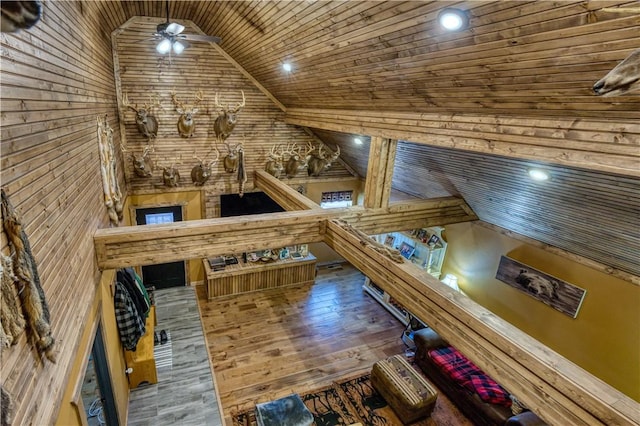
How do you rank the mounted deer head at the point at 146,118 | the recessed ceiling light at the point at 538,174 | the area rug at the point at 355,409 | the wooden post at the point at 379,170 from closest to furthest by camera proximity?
the recessed ceiling light at the point at 538,174 → the area rug at the point at 355,409 → the wooden post at the point at 379,170 → the mounted deer head at the point at 146,118

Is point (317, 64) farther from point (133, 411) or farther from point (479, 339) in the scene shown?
point (133, 411)

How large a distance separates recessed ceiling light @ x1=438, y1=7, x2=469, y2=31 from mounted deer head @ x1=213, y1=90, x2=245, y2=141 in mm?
5553

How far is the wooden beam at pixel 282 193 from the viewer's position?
6.13 metres

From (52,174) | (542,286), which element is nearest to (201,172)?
(52,174)

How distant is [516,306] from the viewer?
19.5 ft

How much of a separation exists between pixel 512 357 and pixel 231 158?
667cm

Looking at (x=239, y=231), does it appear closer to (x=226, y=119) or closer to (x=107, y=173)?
(x=107, y=173)

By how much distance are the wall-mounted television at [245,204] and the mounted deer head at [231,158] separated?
2.49 feet

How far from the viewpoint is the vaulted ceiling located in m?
2.31

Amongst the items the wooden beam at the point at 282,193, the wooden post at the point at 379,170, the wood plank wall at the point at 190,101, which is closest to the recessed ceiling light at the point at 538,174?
the wooden post at the point at 379,170

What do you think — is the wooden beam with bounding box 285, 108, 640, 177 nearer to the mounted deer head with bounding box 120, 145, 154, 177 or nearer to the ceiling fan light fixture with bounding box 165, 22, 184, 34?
the ceiling fan light fixture with bounding box 165, 22, 184, 34

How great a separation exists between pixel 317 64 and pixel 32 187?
3744 millimetres

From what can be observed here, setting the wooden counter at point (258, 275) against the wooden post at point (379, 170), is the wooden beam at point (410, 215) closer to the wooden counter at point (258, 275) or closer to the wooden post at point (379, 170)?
the wooden post at point (379, 170)

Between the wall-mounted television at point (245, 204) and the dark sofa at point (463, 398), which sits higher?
the wall-mounted television at point (245, 204)
